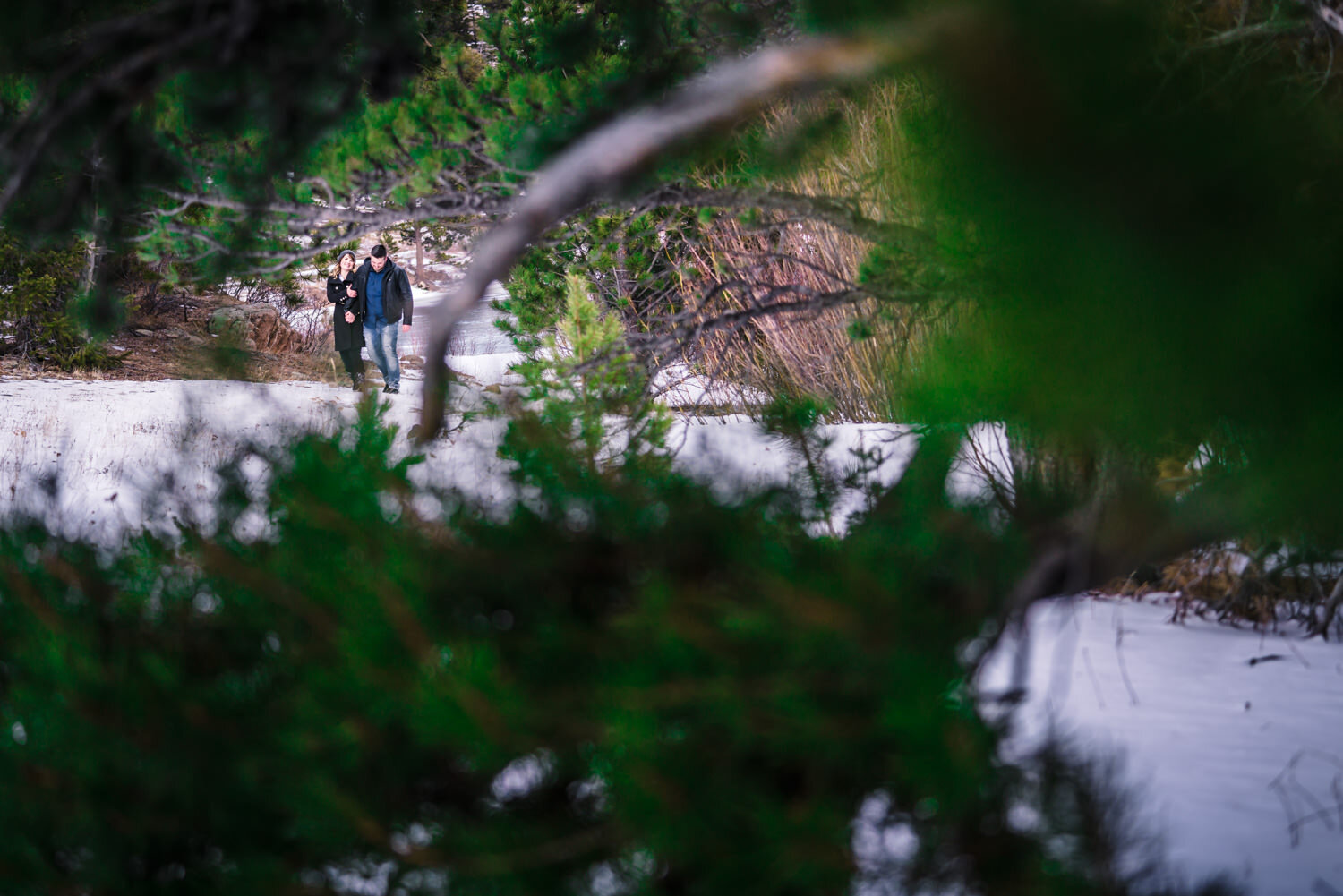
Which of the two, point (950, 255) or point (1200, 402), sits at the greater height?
point (950, 255)

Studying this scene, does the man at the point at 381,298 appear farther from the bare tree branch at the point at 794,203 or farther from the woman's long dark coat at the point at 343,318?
the bare tree branch at the point at 794,203

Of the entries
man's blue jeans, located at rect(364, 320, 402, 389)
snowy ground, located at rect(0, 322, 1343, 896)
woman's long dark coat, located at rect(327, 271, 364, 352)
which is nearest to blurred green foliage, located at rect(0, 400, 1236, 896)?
snowy ground, located at rect(0, 322, 1343, 896)

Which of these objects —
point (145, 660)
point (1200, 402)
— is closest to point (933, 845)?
point (1200, 402)

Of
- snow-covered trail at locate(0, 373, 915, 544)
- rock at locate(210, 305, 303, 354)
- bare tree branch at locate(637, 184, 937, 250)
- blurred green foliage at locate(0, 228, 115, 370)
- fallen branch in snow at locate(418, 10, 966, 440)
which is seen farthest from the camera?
rock at locate(210, 305, 303, 354)

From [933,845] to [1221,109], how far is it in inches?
32.0

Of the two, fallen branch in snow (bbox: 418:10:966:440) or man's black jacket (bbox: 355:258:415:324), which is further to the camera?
man's black jacket (bbox: 355:258:415:324)

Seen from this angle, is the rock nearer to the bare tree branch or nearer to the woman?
the woman

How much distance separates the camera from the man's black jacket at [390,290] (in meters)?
9.22

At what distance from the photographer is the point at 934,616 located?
0.99m

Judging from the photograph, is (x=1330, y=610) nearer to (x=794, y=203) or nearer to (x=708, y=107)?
(x=794, y=203)

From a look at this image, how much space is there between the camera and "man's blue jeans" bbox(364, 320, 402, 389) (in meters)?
9.38

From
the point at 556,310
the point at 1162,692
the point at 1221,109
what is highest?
the point at 556,310

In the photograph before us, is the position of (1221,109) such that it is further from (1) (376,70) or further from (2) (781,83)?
(1) (376,70)

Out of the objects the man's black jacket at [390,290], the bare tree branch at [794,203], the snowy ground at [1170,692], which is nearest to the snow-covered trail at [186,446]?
the snowy ground at [1170,692]
